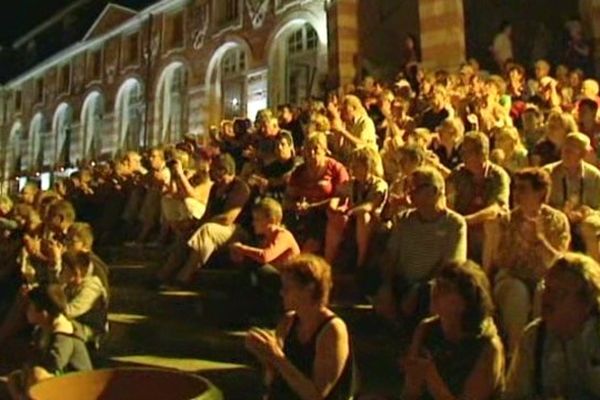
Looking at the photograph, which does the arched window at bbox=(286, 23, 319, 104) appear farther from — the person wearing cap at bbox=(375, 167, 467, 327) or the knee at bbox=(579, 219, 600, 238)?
the knee at bbox=(579, 219, 600, 238)

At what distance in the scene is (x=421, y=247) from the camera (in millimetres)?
5152

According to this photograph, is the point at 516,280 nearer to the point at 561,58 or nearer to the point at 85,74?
the point at 561,58

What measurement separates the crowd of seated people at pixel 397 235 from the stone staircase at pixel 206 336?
206 millimetres

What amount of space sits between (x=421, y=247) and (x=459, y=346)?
4.90 feet

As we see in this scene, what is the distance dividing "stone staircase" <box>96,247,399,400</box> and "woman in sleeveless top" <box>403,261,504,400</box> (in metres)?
1.01

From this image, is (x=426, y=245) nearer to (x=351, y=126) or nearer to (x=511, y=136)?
(x=511, y=136)

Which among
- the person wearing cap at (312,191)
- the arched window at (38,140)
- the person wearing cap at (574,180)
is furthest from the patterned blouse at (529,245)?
the arched window at (38,140)

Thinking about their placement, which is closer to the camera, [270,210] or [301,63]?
[270,210]

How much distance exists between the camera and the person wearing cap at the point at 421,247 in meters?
5.04

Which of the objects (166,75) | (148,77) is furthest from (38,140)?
(166,75)

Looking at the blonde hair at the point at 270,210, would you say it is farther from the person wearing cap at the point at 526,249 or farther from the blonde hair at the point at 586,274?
the blonde hair at the point at 586,274

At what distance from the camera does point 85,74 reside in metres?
33.0

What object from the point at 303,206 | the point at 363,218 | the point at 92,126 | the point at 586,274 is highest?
the point at 92,126

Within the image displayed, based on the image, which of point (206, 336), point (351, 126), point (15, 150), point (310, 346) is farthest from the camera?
point (15, 150)
